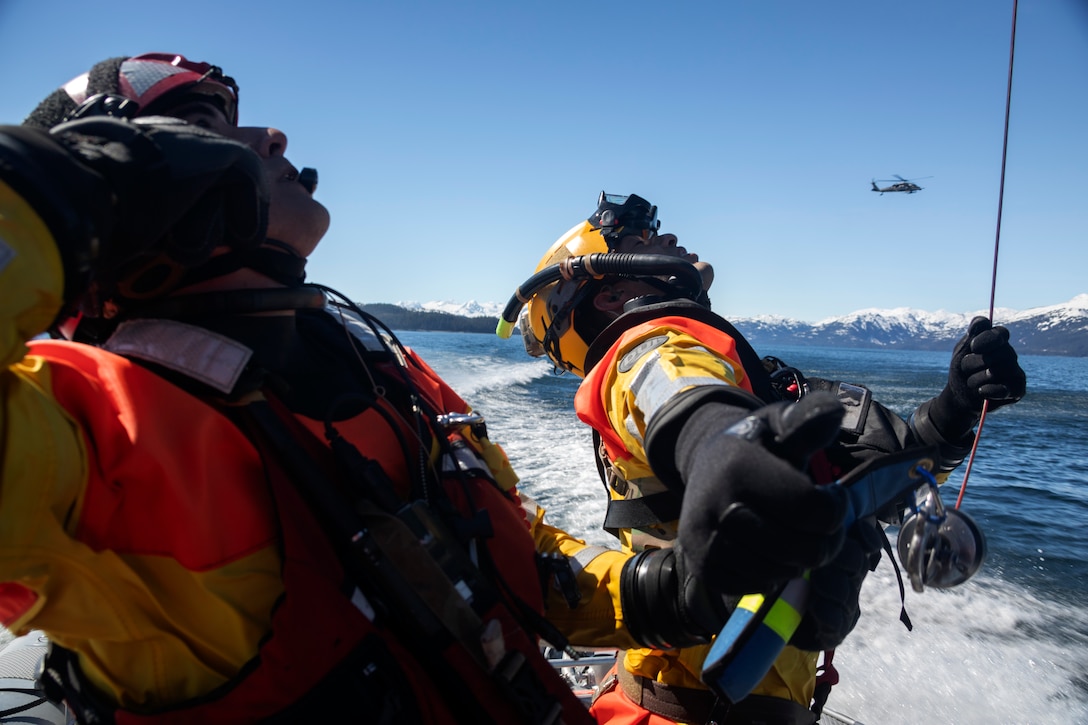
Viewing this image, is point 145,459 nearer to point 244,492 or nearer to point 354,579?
point 244,492

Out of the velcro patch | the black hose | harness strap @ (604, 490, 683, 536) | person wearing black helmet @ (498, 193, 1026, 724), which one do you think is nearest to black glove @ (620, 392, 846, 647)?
person wearing black helmet @ (498, 193, 1026, 724)

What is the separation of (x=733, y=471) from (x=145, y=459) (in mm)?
906

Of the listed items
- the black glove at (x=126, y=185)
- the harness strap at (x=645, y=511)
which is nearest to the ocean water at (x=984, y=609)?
the harness strap at (x=645, y=511)

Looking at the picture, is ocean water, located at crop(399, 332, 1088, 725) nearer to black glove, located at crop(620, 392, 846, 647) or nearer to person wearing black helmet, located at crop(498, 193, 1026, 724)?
person wearing black helmet, located at crop(498, 193, 1026, 724)

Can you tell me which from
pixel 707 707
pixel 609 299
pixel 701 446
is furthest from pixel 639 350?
pixel 707 707

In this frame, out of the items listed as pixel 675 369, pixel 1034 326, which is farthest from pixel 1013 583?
pixel 1034 326

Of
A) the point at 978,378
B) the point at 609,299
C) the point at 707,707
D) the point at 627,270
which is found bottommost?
the point at 707,707

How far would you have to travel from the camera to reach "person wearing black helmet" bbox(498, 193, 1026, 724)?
1.01 metres

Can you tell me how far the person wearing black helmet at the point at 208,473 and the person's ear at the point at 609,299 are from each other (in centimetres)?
141

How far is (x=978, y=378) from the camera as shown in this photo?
2.77 m

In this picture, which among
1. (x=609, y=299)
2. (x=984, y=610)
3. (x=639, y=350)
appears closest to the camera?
(x=639, y=350)

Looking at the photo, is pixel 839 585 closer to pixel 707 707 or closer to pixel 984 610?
pixel 707 707

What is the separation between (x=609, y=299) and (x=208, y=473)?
2100mm

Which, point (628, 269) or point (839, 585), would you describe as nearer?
point (839, 585)
